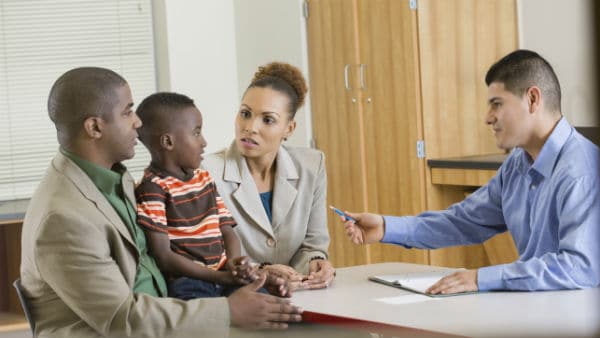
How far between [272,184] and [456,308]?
3.20 feet

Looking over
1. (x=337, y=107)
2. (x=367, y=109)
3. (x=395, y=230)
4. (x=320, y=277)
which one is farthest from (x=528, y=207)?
(x=337, y=107)

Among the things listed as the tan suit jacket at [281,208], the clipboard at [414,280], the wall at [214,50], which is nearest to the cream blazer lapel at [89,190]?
the clipboard at [414,280]

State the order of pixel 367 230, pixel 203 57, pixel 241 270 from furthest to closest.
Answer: pixel 203 57
pixel 367 230
pixel 241 270

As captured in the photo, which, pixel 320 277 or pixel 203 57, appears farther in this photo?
pixel 203 57

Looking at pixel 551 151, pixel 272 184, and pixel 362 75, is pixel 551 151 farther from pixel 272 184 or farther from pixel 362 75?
pixel 362 75

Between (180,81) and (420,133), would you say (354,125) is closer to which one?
(420,133)

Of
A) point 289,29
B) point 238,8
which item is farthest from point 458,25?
point 238,8

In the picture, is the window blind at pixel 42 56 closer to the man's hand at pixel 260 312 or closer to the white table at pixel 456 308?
the white table at pixel 456 308

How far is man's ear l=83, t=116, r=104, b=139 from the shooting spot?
1.62 m

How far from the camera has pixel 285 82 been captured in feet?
8.37

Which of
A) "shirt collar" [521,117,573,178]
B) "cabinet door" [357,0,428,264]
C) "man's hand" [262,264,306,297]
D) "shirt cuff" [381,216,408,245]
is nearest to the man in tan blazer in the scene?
"man's hand" [262,264,306,297]

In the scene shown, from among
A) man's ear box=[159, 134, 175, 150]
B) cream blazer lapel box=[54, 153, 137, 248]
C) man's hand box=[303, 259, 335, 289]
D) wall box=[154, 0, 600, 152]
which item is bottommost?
man's hand box=[303, 259, 335, 289]

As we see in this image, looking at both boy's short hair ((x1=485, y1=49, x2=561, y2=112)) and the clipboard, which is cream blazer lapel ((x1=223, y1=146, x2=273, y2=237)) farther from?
boy's short hair ((x1=485, y1=49, x2=561, y2=112))

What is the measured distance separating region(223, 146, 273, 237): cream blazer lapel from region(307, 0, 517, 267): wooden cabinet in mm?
1836
